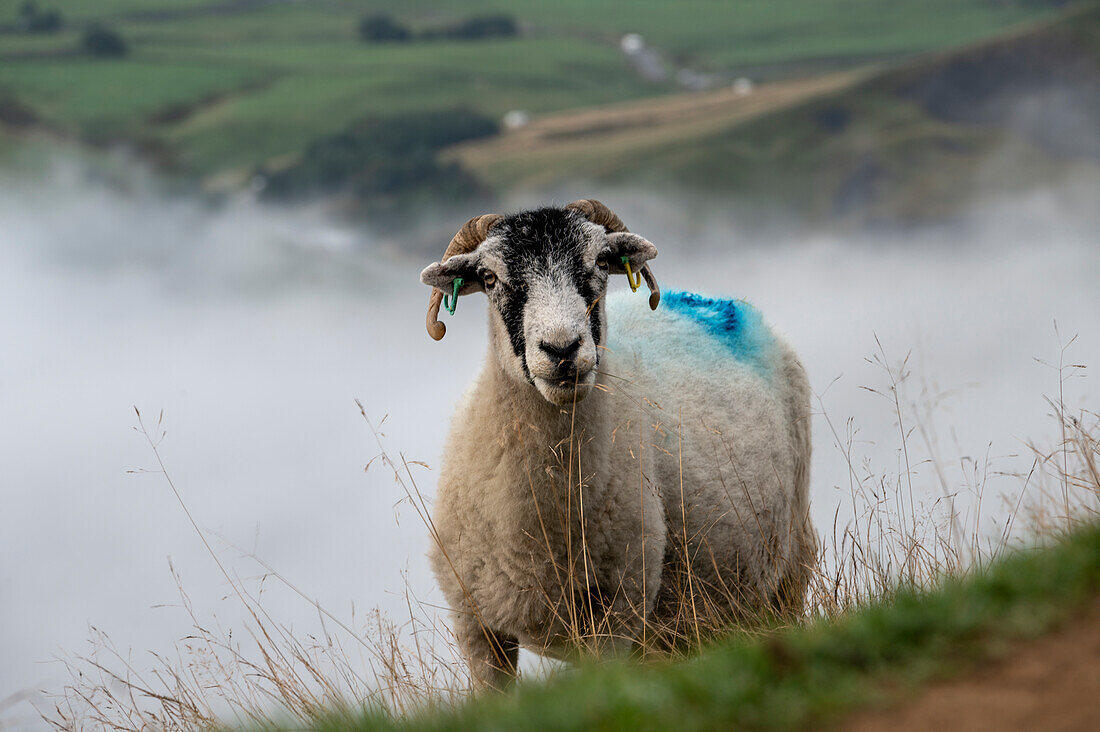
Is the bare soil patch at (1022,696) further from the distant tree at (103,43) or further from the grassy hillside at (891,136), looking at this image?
the distant tree at (103,43)

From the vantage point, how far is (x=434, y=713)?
3201mm

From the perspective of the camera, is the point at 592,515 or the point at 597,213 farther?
the point at 597,213

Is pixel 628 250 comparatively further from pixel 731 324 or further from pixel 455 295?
pixel 731 324

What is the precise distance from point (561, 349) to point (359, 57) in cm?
5227

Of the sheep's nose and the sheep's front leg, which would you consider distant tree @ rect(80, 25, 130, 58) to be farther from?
the sheep's nose

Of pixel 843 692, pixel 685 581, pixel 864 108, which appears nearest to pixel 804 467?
pixel 685 581

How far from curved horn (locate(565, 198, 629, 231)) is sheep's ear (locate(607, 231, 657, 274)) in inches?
5.3

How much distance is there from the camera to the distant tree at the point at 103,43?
150ft

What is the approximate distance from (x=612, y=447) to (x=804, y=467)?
2.37m

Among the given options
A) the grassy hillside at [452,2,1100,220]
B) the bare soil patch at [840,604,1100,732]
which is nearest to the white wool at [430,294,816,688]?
the bare soil patch at [840,604,1100,732]

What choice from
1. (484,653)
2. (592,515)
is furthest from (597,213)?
(484,653)

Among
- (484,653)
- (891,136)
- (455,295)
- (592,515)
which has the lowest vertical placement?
(484,653)

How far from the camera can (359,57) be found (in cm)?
5247

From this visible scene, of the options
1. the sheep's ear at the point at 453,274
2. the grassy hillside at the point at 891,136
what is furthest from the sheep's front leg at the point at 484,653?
the grassy hillside at the point at 891,136
